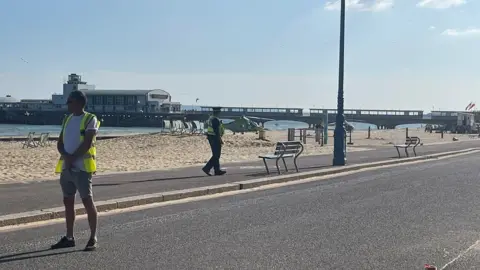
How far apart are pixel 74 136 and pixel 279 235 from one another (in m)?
2.91

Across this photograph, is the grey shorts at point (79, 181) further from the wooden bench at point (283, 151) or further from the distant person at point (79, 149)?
the wooden bench at point (283, 151)

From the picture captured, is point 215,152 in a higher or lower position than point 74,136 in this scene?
lower

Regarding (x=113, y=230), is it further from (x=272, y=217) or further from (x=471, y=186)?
(x=471, y=186)

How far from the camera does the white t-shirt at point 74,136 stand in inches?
274

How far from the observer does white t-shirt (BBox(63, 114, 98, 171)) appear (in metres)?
6.96

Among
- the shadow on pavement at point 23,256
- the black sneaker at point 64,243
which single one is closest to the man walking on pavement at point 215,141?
the black sneaker at point 64,243

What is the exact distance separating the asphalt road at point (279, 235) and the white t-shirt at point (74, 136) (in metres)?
1.00

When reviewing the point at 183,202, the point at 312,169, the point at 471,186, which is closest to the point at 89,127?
the point at 183,202

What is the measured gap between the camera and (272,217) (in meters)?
9.52

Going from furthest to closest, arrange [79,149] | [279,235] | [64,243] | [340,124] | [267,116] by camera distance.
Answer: [267,116] → [340,124] → [279,235] → [64,243] → [79,149]

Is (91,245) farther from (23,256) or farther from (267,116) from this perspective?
(267,116)

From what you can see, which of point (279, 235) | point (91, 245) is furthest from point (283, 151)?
point (91, 245)

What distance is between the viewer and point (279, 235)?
8.07 metres

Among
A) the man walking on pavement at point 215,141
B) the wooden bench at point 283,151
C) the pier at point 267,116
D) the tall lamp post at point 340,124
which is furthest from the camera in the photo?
the pier at point 267,116
